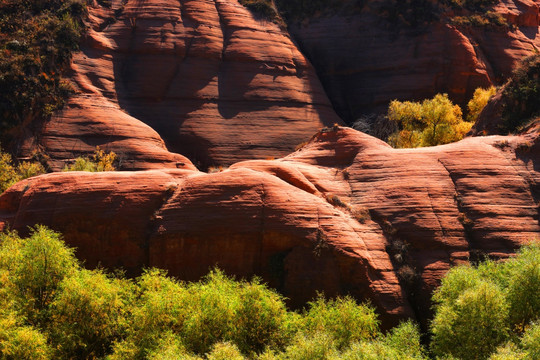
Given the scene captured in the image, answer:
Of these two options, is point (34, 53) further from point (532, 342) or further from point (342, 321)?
point (532, 342)

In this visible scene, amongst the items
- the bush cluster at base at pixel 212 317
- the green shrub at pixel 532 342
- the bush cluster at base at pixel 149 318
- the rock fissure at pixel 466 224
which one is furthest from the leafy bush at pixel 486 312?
the rock fissure at pixel 466 224

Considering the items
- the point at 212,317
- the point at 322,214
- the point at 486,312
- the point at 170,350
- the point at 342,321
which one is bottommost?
the point at 342,321

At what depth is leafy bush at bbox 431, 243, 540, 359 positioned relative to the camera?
21.7 meters

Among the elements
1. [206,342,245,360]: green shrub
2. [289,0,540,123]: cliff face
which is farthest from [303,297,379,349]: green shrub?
[289,0,540,123]: cliff face

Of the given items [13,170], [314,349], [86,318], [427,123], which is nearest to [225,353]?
[314,349]

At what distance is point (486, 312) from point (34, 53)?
4250 cm

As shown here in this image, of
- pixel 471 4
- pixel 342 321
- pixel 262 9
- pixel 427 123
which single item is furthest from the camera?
pixel 471 4

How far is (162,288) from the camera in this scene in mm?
24719

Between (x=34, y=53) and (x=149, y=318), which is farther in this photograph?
(x=34, y=53)

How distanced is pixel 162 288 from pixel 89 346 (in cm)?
327

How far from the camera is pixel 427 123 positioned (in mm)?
52844

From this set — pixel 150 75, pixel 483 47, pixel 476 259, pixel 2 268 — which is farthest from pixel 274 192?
pixel 483 47

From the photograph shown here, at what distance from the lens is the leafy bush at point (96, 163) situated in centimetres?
4462

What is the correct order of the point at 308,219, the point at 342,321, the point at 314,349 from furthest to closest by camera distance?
the point at 308,219
the point at 342,321
the point at 314,349
